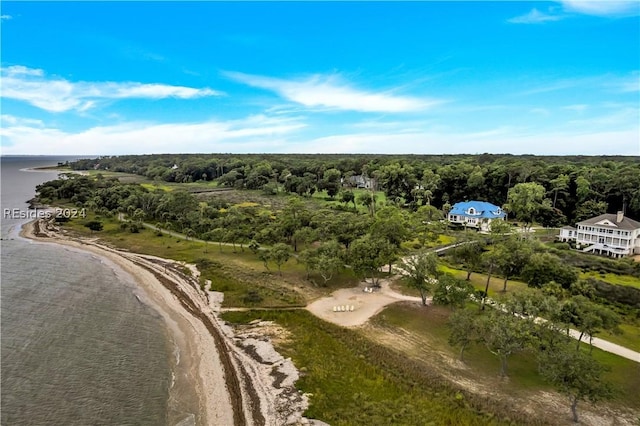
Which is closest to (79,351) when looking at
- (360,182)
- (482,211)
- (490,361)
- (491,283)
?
(490,361)

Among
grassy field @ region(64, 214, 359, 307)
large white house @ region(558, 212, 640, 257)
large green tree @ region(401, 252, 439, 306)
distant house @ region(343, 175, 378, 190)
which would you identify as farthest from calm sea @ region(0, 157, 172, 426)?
distant house @ region(343, 175, 378, 190)

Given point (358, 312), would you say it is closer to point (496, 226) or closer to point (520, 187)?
point (496, 226)

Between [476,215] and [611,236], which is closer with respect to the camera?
[611,236]

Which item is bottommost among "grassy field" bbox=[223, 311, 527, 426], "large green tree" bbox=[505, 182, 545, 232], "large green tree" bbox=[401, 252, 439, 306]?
"grassy field" bbox=[223, 311, 527, 426]

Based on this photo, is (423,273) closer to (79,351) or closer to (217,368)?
(217,368)

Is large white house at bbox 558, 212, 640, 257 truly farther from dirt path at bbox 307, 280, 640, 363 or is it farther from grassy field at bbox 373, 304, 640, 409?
grassy field at bbox 373, 304, 640, 409

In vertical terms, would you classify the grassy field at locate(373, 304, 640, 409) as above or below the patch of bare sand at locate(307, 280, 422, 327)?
→ below
